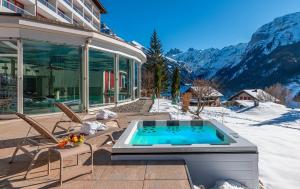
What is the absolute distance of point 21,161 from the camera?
5.14 metres

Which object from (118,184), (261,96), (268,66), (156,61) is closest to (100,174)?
(118,184)

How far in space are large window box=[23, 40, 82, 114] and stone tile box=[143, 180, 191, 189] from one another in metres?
8.31

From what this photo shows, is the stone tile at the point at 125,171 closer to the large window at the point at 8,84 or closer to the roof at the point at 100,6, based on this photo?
the large window at the point at 8,84

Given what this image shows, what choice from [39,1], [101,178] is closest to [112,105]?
[101,178]

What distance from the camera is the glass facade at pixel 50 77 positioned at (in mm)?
10578

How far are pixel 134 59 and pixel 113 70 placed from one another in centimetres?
343

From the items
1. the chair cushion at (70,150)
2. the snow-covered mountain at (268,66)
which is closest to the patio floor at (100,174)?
the chair cushion at (70,150)

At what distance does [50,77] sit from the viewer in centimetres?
1174

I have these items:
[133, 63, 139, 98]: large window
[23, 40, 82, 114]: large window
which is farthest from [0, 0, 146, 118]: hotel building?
[133, 63, 139, 98]: large window

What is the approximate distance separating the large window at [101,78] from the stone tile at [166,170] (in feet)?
28.7

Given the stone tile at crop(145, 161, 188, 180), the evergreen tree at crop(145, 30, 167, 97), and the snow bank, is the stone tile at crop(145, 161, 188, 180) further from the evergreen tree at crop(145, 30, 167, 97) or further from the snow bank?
the evergreen tree at crop(145, 30, 167, 97)

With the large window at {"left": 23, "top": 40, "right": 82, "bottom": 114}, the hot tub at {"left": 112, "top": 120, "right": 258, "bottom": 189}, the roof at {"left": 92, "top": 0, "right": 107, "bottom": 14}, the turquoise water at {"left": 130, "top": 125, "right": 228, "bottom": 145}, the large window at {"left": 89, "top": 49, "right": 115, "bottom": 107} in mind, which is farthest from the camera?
the roof at {"left": 92, "top": 0, "right": 107, "bottom": 14}

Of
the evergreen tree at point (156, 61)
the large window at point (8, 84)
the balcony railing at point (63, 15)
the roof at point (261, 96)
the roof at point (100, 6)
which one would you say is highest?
the roof at point (100, 6)

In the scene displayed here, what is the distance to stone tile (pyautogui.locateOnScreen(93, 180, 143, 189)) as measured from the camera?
3.93m
